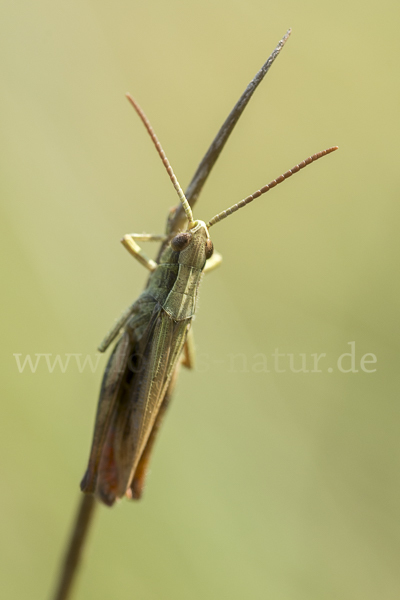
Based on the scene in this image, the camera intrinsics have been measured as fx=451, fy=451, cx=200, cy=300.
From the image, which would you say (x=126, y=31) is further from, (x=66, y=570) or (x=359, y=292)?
(x=66, y=570)

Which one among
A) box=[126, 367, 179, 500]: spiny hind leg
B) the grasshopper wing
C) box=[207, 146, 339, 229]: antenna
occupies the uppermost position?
box=[207, 146, 339, 229]: antenna

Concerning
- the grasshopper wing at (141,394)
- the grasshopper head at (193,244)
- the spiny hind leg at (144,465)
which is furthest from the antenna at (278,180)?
the spiny hind leg at (144,465)

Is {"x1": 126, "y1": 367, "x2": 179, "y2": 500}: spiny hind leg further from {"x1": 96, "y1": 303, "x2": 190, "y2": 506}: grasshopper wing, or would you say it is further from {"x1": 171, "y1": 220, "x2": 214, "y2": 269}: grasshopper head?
{"x1": 171, "y1": 220, "x2": 214, "y2": 269}: grasshopper head

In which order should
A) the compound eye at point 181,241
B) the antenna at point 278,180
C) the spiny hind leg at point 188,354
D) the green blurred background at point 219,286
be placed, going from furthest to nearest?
the green blurred background at point 219,286
the spiny hind leg at point 188,354
the compound eye at point 181,241
the antenna at point 278,180

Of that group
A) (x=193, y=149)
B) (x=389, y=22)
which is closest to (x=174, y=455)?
(x=193, y=149)

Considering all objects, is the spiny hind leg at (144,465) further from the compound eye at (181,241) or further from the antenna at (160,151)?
the antenna at (160,151)

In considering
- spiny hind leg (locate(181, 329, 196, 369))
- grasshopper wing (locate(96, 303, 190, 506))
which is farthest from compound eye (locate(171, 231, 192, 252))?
spiny hind leg (locate(181, 329, 196, 369))
